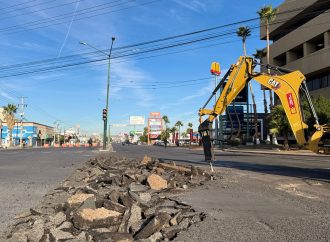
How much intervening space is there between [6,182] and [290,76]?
34.5 ft

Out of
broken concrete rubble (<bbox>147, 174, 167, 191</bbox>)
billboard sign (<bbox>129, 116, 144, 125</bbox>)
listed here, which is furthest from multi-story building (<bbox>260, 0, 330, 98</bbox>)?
billboard sign (<bbox>129, 116, 144, 125</bbox>)

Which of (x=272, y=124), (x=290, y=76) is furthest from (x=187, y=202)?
(x=272, y=124)

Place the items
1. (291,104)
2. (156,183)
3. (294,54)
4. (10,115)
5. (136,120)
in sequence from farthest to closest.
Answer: (136,120), (10,115), (294,54), (291,104), (156,183)

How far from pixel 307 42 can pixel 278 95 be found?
48.3 metres

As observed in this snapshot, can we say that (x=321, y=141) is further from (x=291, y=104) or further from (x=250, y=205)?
(x=250, y=205)

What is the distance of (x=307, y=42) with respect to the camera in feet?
195

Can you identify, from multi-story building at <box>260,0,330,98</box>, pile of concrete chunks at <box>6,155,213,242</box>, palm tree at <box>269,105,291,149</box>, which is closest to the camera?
pile of concrete chunks at <box>6,155,213,242</box>

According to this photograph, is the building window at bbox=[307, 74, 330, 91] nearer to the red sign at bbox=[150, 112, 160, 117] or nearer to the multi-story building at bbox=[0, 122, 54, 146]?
the multi-story building at bbox=[0, 122, 54, 146]

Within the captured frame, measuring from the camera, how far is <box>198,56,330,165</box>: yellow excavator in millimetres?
14359

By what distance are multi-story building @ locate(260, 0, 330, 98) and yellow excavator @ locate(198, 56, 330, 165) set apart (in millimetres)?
37805

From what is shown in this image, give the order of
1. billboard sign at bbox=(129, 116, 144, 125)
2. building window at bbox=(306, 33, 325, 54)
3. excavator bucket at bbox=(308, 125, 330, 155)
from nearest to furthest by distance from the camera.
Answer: excavator bucket at bbox=(308, 125, 330, 155)
building window at bbox=(306, 33, 325, 54)
billboard sign at bbox=(129, 116, 144, 125)

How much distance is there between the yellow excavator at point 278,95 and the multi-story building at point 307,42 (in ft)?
124

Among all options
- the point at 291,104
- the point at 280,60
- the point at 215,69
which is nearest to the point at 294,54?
the point at 280,60

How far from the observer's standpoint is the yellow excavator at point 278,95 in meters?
14.4
